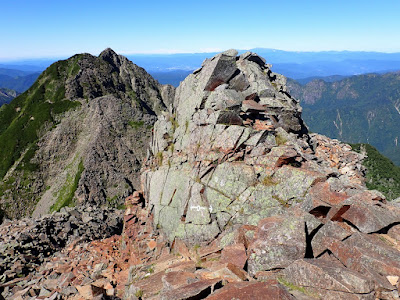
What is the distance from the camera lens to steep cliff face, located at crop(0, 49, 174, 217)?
9650cm

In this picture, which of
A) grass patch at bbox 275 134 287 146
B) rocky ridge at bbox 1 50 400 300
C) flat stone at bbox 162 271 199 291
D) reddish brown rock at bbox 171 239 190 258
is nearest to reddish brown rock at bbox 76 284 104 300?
rocky ridge at bbox 1 50 400 300

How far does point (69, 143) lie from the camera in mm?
112000

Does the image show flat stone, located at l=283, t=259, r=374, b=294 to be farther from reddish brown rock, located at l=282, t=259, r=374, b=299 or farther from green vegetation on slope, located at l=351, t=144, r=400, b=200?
green vegetation on slope, located at l=351, t=144, r=400, b=200

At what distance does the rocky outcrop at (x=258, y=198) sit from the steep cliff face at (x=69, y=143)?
57.2 m

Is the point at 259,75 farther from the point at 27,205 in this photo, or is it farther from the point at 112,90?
the point at 112,90

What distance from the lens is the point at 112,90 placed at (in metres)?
157

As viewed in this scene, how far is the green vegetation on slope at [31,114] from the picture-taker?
116125 mm

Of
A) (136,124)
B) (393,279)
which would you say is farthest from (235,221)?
(136,124)

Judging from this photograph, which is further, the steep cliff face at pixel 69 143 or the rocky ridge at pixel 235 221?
the steep cliff face at pixel 69 143

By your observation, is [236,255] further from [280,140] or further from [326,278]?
[280,140]

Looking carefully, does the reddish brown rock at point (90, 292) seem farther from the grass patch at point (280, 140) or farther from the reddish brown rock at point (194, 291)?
the grass patch at point (280, 140)

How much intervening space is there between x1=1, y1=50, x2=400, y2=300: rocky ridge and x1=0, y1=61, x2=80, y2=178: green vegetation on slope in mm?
90686

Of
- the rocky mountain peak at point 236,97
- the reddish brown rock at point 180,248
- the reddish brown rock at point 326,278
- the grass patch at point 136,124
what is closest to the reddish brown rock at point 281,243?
the reddish brown rock at point 326,278

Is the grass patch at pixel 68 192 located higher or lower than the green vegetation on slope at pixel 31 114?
lower
